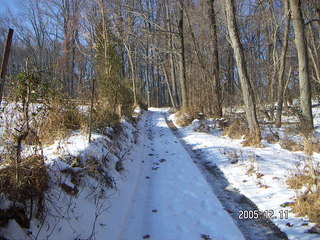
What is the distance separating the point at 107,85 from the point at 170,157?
160 inches

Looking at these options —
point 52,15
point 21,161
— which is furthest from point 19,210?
point 52,15

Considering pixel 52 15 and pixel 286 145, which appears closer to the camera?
pixel 286 145

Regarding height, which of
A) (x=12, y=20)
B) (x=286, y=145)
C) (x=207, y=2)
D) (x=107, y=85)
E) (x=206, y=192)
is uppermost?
(x=12, y=20)

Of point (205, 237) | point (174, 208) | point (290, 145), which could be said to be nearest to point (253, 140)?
point (290, 145)

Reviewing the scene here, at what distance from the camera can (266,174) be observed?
475cm

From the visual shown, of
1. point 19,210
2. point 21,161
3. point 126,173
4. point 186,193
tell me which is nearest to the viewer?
point 19,210

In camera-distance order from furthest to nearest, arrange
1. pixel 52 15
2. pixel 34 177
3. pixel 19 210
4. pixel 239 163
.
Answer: pixel 52 15
pixel 239 163
pixel 34 177
pixel 19 210

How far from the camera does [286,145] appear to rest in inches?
252

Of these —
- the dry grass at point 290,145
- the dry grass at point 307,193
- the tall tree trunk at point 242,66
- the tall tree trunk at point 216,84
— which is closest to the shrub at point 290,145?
the dry grass at point 290,145

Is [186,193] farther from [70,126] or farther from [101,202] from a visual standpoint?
[70,126]

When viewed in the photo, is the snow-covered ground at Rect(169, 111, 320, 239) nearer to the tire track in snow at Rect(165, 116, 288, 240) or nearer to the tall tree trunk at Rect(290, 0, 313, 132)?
the tire track in snow at Rect(165, 116, 288, 240)

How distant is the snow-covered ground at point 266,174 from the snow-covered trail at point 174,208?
1.88 feet

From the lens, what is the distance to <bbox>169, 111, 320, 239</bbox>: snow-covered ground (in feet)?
10.7

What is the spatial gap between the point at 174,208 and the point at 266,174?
2.14 m
